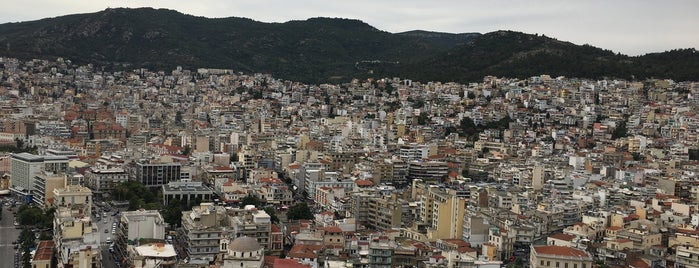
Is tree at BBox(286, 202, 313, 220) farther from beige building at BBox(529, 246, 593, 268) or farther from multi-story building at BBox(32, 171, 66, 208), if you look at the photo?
beige building at BBox(529, 246, 593, 268)

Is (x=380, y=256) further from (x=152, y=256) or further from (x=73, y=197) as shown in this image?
(x=73, y=197)

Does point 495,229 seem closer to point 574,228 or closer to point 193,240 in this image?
point 574,228

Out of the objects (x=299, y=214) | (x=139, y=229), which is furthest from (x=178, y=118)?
(x=139, y=229)

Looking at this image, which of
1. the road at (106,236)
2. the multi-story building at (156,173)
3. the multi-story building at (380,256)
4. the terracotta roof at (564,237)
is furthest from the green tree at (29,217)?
the terracotta roof at (564,237)

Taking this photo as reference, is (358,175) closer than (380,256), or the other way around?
(380,256)

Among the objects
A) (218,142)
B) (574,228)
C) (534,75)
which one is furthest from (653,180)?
(534,75)

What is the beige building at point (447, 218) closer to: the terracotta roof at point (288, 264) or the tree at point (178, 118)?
the terracotta roof at point (288, 264)
